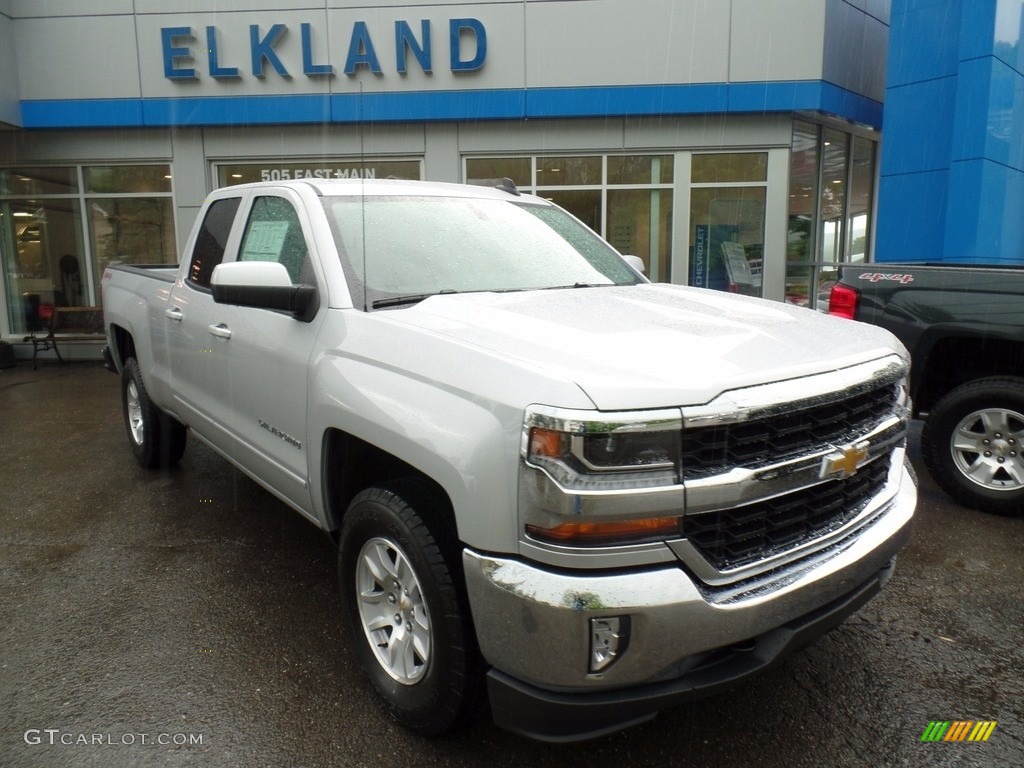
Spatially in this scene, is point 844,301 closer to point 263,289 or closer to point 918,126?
point 263,289

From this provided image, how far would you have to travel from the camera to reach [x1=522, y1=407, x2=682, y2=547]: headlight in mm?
1988

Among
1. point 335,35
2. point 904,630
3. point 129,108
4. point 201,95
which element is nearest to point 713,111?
point 335,35

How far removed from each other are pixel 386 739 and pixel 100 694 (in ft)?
3.75

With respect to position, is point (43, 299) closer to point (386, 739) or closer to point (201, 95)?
point (201, 95)

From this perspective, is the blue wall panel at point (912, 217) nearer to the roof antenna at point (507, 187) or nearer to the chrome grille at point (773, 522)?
the roof antenna at point (507, 187)

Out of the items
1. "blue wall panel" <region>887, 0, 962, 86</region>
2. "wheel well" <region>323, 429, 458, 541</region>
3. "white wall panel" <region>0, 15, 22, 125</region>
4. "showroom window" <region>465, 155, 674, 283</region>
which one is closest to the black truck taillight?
"wheel well" <region>323, 429, 458, 541</region>

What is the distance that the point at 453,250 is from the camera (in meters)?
3.45

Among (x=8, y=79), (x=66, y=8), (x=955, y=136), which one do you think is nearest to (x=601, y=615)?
(x=955, y=136)

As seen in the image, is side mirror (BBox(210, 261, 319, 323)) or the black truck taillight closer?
side mirror (BBox(210, 261, 319, 323))

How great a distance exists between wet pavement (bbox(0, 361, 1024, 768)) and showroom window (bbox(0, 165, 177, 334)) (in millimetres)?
8703

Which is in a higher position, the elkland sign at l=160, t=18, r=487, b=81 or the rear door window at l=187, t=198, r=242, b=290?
the elkland sign at l=160, t=18, r=487, b=81

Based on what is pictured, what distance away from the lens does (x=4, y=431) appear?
23.6 ft

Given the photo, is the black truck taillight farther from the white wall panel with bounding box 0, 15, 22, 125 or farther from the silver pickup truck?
the white wall panel with bounding box 0, 15, 22, 125

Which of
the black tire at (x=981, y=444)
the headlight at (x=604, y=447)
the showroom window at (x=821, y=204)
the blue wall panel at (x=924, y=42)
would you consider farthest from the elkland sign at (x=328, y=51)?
the headlight at (x=604, y=447)
